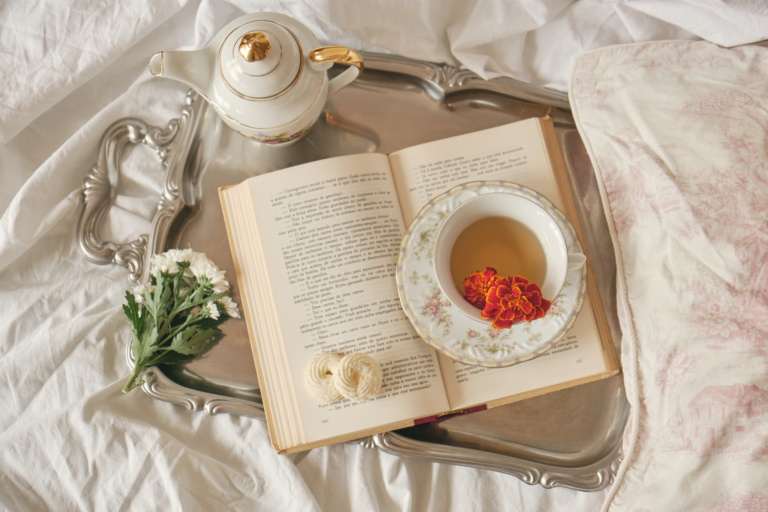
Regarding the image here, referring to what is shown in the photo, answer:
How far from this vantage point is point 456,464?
2.47 feet

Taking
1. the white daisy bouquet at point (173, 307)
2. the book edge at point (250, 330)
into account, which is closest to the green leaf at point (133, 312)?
the white daisy bouquet at point (173, 307)

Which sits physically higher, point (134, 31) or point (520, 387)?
point (134, 31)

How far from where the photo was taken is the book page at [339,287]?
72cm

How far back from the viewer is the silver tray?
76 centimetres

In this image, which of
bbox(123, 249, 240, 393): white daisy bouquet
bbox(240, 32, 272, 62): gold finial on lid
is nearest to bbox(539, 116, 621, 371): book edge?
bbox(240, 32, 272, 62): gold finial on lid

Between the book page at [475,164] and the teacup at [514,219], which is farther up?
the book page at [475,164]

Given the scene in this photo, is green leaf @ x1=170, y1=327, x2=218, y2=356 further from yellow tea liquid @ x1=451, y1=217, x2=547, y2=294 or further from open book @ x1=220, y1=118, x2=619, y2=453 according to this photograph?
yellow tea liquid @ x1=451, y1=217, x2=547, y2=294

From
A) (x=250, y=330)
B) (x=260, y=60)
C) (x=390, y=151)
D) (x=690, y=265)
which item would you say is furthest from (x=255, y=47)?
(x=690, y=265)

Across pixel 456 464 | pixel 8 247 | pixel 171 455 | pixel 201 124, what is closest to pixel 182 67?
pixel 201 124

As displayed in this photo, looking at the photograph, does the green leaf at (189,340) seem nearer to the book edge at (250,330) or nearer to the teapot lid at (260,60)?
the book edge at (250,330)

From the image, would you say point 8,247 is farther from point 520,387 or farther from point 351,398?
point 520,387

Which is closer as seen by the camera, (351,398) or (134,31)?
(351,398)

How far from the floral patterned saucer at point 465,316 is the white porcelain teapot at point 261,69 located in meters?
0.24

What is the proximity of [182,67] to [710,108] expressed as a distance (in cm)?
75
